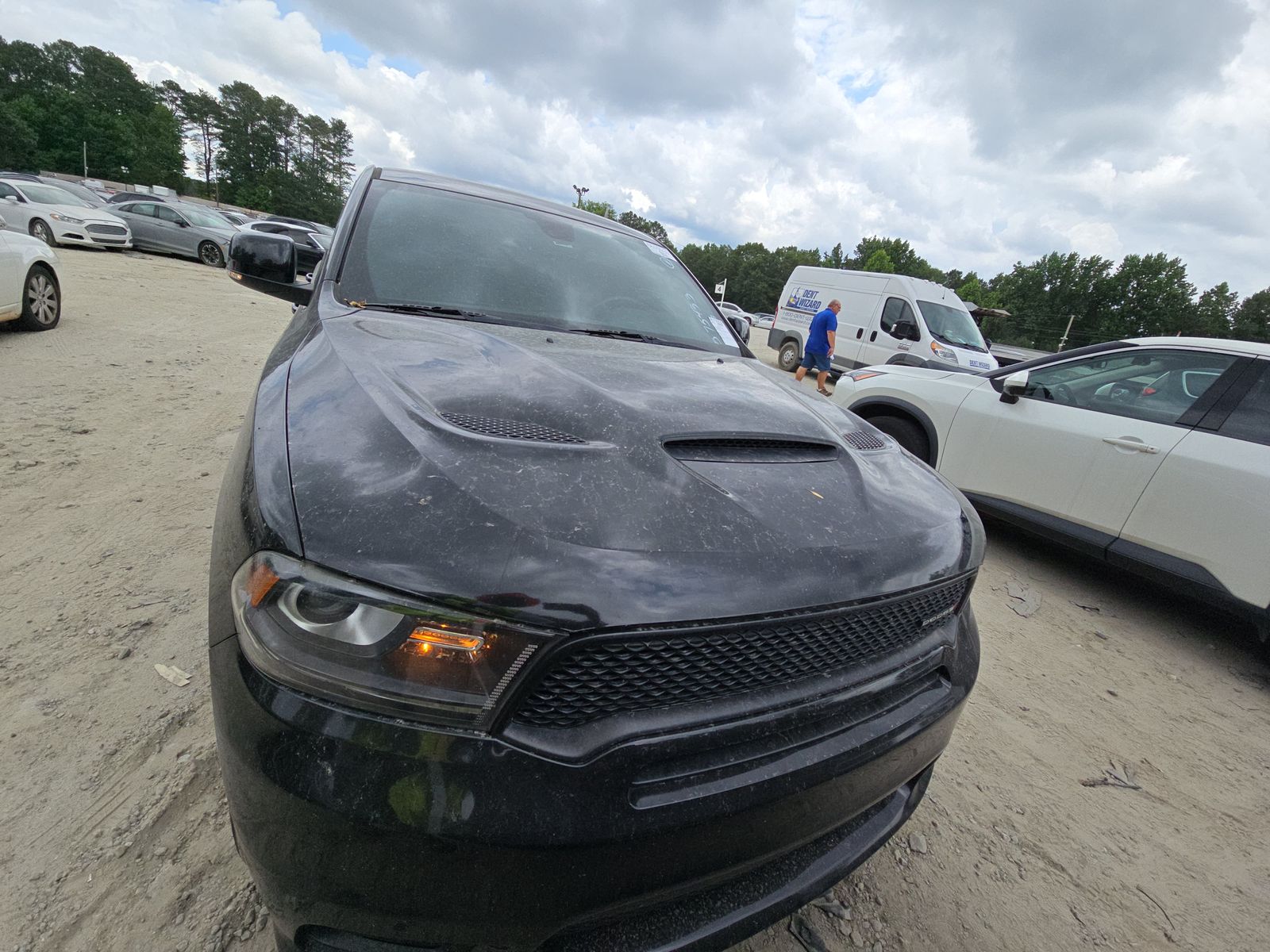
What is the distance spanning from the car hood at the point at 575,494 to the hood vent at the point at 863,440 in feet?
0.20

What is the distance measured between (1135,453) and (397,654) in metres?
4.09

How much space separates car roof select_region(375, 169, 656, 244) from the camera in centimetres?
248

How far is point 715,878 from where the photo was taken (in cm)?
100

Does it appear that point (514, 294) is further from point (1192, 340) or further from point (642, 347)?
point (1192, 340)

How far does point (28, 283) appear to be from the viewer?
5.88m

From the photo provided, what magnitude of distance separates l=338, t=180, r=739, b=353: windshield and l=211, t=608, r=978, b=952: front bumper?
134 centimetres

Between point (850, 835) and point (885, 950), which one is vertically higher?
point (850, 835)

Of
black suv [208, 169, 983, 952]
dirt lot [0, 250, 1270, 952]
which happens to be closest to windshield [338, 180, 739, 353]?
black suv [208, 169, 983, 952]

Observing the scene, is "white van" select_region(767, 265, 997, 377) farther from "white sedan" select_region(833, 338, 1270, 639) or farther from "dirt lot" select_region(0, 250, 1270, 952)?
"dirt lot" select_region(0, 250, 1270, 952)

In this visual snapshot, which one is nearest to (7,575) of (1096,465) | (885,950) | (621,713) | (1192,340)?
Answer: (621,713)

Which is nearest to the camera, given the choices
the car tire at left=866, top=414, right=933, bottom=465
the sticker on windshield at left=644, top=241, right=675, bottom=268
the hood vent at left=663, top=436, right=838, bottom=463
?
the hood vent at left=663, top=436, right=838, bottom=463

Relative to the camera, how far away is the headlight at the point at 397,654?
83 centimetres

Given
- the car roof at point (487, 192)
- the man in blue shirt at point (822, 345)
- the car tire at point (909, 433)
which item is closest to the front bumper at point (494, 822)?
the car roof at point (487, 192)

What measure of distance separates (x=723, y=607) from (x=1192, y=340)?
4.23 m
